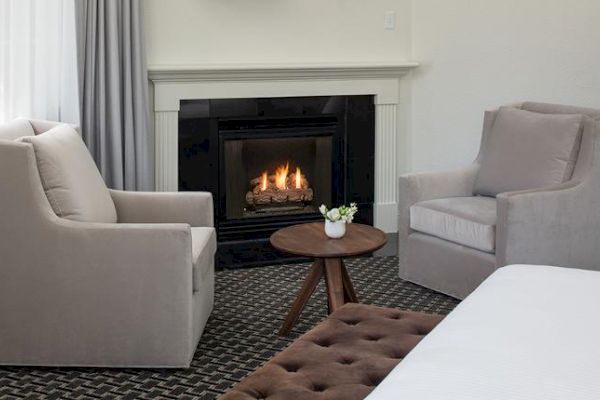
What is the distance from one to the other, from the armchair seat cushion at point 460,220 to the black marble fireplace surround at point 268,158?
1.09 m

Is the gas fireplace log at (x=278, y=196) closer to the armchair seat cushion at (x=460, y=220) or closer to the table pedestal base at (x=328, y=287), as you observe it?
the armchair seat cushion at (x=460, y=220)

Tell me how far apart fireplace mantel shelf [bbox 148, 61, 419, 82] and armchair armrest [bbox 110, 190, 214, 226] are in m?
1.32

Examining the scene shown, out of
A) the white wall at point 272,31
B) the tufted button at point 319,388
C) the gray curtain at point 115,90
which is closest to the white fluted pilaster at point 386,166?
the white wall at point 272,31

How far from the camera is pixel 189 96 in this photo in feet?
20.1

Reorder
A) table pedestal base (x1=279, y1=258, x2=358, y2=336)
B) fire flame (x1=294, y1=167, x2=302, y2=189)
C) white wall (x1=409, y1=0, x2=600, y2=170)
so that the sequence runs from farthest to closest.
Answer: fire flame (x1=294, y1=167, x2=302, y2=189) → white wall (x1=409, y1=0, x2=600, y2=170) → table pedestal base (x1=279, y1=258, x2=358, y2=336)

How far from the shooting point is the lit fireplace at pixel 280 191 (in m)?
6.48

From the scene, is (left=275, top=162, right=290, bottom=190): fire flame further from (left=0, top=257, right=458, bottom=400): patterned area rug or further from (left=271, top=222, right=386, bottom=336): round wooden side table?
(left=271, top=222, right=386, bottom=336): round wooden side table

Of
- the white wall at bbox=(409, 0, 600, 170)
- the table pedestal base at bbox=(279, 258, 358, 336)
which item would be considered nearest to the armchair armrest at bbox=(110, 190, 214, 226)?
the table pedestal base at bbox=(279, 258, 358, 336)

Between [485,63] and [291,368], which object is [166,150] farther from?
[291,368]

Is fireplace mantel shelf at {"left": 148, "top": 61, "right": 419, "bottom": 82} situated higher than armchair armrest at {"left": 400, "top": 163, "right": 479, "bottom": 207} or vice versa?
fireplace mantel shelf at {"left": 148, "top": 61, "right": 419, "bottom": 82}

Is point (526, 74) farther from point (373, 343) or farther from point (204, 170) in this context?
point (373, 343)

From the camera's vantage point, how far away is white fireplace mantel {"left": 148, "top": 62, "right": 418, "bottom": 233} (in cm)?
607

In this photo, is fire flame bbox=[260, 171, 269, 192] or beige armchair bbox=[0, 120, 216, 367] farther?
fire flame bbox=[260, 171, 269, 192]

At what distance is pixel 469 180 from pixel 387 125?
3.93 ft
